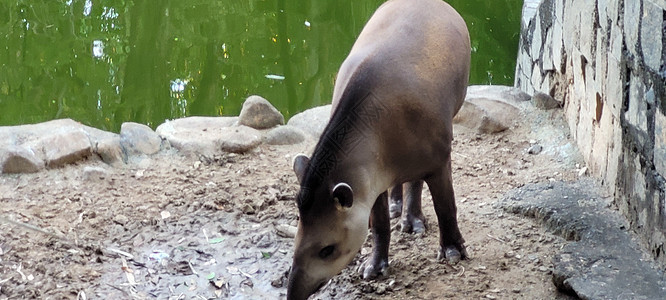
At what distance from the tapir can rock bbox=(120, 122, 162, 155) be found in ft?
6.97

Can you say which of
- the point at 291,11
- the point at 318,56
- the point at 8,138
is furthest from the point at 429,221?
the point at 291,11

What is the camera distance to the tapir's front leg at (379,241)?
14.9 ft

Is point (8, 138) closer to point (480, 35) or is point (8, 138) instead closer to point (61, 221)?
point (61, 221)

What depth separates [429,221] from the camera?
5199 mm

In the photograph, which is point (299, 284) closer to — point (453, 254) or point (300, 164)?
point (300, 164)

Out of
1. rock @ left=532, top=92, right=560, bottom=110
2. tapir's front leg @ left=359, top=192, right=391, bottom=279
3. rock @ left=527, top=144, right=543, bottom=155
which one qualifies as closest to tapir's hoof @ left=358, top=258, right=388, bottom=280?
tapir's front leg @ left=359, top=192, right=391, bottom=279

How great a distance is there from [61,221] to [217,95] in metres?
4.72

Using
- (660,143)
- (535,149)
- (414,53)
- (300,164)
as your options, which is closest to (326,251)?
(300,164)

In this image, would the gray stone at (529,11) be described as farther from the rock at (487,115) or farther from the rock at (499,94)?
the rock at (487,115)

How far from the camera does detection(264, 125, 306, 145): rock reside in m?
6.52

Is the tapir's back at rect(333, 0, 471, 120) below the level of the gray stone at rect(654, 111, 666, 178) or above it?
above

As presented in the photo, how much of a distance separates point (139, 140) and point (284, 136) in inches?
41.9

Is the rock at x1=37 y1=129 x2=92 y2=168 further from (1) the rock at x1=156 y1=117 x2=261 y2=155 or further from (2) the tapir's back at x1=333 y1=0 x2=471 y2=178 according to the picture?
(2) the tapir's back at x1=333 y1=0 x2=471 y2=178

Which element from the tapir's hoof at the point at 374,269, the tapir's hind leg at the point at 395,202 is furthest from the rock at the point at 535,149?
the tapir's hoof at the point at 374,269
